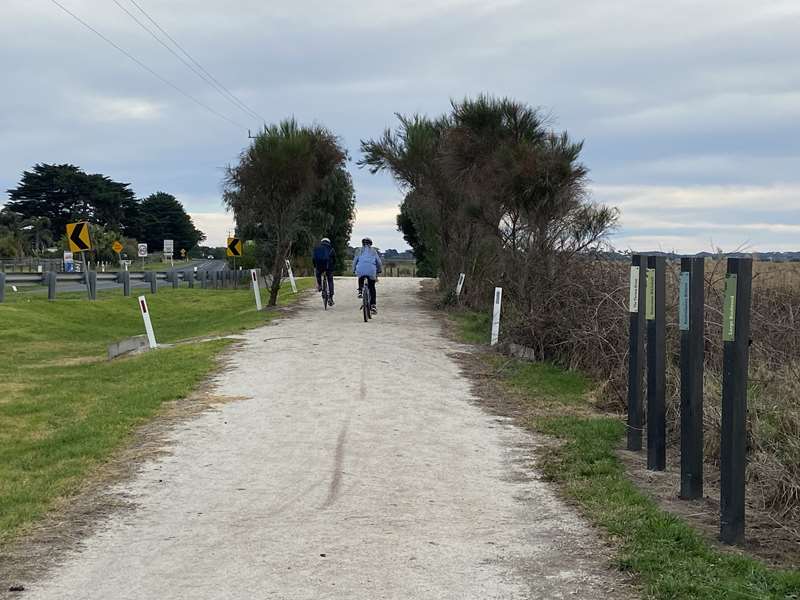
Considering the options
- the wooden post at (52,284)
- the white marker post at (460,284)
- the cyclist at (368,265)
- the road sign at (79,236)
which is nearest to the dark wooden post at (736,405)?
the cyclist at (368,265)

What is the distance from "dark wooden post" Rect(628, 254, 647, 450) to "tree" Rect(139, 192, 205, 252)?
113165mm

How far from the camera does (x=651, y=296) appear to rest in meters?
7.82

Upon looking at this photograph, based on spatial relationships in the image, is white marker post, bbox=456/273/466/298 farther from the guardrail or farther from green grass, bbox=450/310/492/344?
the guardrail

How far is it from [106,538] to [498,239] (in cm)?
1636

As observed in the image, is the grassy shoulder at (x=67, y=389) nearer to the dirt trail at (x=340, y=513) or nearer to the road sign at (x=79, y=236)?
the dirt trail at (x=340, y=513)

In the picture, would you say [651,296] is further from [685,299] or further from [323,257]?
[323,257]

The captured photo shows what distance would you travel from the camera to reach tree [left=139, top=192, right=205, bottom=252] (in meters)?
121

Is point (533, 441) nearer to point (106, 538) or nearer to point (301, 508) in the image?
point (301, 508)

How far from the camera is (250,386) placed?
12133mm

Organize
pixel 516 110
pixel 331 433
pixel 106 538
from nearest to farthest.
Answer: pixel 106 538 < pixel 331 433 < pixel 516 110

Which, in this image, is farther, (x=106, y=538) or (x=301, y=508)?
(x=301, y=508)

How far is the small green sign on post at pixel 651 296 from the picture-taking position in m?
7.71

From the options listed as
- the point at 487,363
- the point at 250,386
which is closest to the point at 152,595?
the point at 250,386

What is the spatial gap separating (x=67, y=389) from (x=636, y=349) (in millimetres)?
8249
